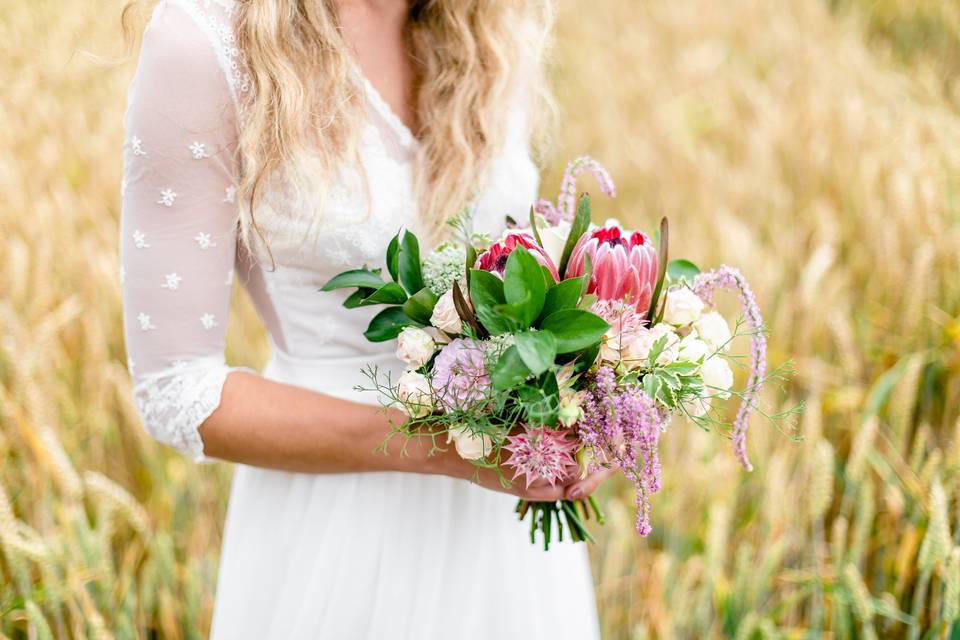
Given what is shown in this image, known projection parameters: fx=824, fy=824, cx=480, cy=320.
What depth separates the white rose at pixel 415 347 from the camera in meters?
1.02

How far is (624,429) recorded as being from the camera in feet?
3.16

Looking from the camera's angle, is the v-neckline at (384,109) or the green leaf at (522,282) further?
the v-neckline at (384,109)

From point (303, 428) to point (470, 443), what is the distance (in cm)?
31

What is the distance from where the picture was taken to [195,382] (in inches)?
47.1

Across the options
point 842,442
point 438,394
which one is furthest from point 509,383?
point 842,442

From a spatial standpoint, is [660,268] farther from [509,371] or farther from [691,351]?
[509,371]

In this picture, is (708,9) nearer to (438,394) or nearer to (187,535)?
(187,535)

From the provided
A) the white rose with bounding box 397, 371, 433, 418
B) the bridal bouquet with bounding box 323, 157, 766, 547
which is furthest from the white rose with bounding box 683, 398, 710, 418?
the white rose with bounding box 397, 371, 433, 418

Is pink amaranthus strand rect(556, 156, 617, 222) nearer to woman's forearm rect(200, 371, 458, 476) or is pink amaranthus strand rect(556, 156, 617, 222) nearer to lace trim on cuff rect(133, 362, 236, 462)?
woman's forearm rect(200, 371, 458, 476)

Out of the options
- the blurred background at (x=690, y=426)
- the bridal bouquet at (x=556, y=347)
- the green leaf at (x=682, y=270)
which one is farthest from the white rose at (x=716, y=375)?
the green leaf at (x=682, y=270)

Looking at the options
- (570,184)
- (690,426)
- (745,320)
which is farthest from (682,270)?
(690,426)

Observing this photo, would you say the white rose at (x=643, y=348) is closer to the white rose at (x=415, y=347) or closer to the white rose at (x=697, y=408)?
the white rose at (x=697, y=408)

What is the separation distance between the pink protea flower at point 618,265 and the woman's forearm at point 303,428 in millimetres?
369

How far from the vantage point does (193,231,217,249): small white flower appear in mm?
1149
